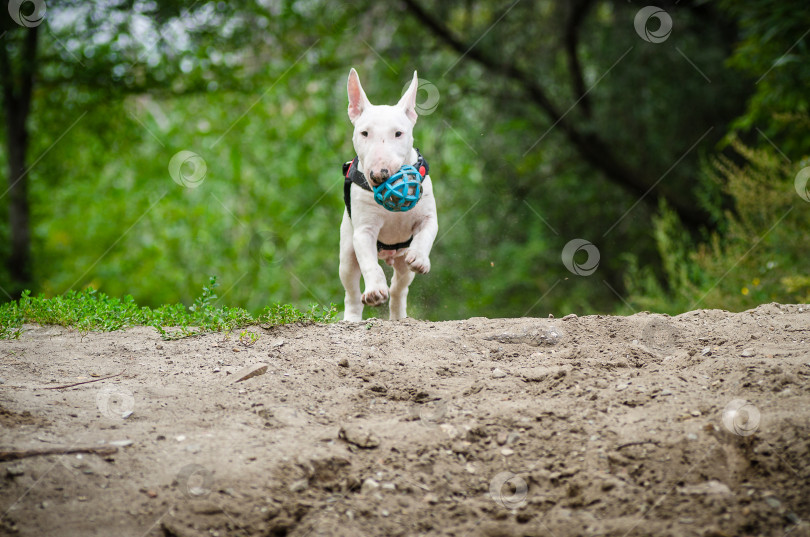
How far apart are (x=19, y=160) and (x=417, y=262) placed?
24.6ft

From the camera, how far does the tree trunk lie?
995 cm

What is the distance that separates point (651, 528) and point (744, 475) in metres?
0.54

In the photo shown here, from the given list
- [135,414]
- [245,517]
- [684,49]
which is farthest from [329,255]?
[245,517]

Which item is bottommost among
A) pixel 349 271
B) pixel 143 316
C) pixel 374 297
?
pixel 143 316

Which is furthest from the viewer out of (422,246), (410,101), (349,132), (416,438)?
(349,132)

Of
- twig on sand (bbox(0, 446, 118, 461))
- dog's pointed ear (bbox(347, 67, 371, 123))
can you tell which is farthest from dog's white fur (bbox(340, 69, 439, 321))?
twig on sand (bbox(0, 446, 118, 461))

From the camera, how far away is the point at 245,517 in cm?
272

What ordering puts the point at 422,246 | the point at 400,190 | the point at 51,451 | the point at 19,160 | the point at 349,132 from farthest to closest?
the point at 349,132 → the point at 19,160 → the point at 422,246 → the point at 400,190 → the point at 51,451

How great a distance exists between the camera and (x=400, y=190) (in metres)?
4.86

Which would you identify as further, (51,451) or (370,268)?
(370,268)

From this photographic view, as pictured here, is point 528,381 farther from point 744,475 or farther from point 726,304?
point 726,304

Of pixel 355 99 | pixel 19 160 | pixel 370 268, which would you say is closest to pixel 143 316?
pixel 370 268

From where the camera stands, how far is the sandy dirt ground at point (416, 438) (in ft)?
8.91

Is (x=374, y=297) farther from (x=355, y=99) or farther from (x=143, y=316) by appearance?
(x=143, y=316)
